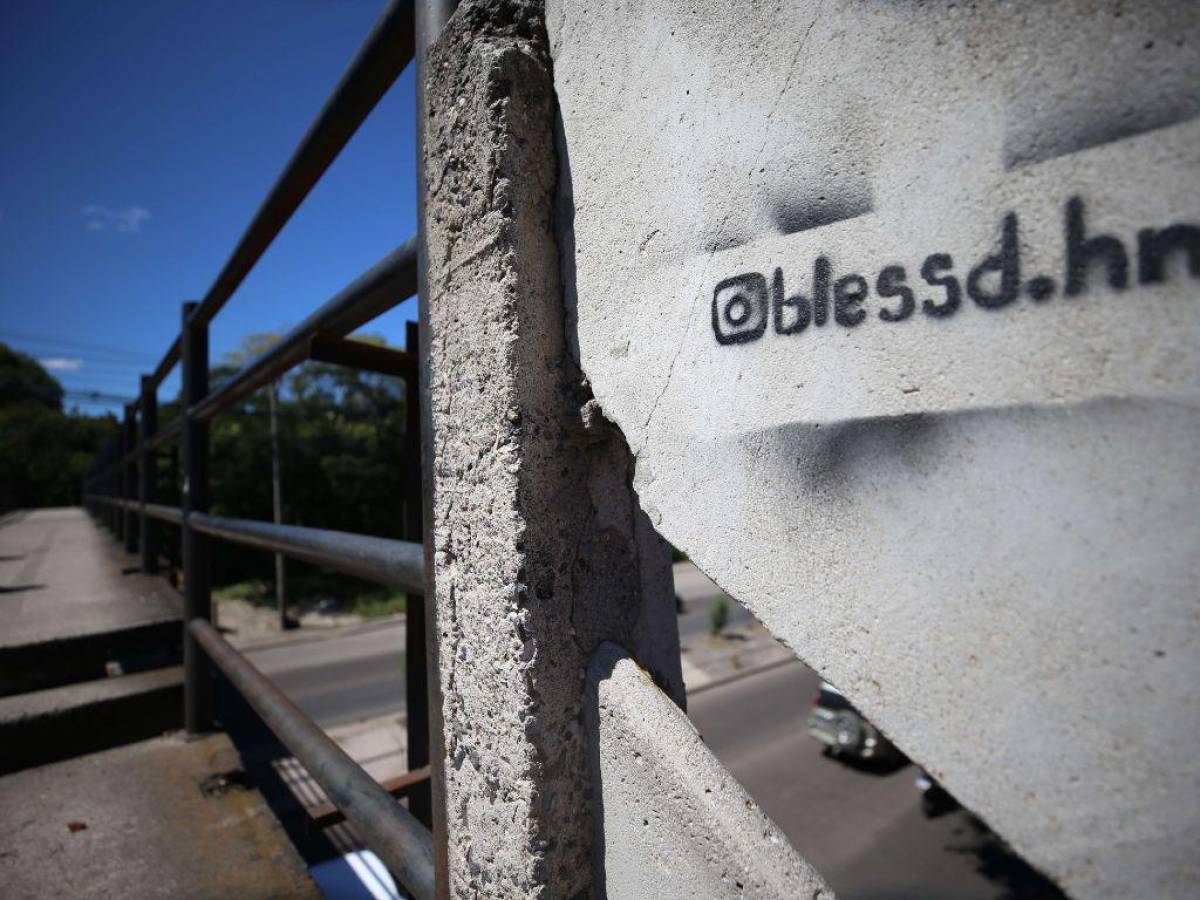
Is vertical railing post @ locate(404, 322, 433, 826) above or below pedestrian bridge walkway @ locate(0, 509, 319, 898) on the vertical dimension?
above

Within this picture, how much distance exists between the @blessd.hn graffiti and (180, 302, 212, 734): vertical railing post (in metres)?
2.44

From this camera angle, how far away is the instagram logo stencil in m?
0.65

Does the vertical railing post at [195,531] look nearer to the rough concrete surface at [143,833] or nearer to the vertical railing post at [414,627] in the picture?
the rough concrete surface at [143,833]

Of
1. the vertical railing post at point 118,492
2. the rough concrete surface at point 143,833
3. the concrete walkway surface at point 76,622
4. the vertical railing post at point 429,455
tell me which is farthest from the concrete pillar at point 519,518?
the vertical railing post at point 118,492

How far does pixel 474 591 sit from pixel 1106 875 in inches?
26.0

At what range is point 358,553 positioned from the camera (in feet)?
3.72

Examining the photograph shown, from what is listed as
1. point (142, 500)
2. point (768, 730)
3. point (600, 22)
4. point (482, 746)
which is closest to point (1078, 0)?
point (600, 22)

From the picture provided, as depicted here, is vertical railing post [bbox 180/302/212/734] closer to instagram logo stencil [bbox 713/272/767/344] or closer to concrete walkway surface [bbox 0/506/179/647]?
concrete walkway surface [bbox 0/506/179/647]

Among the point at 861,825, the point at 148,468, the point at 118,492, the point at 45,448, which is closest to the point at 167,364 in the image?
the point at 148,468

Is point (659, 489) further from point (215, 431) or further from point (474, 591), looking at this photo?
point (215, 431)

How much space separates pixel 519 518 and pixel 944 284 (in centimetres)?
50

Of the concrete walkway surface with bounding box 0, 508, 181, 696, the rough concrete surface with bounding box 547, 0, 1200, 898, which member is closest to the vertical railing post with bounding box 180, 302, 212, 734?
the concrete walkway surface with bounding box 0, 508, 181, 696

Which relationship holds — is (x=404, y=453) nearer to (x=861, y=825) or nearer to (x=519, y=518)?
(x=519, y=518)

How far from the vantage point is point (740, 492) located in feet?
2.20
